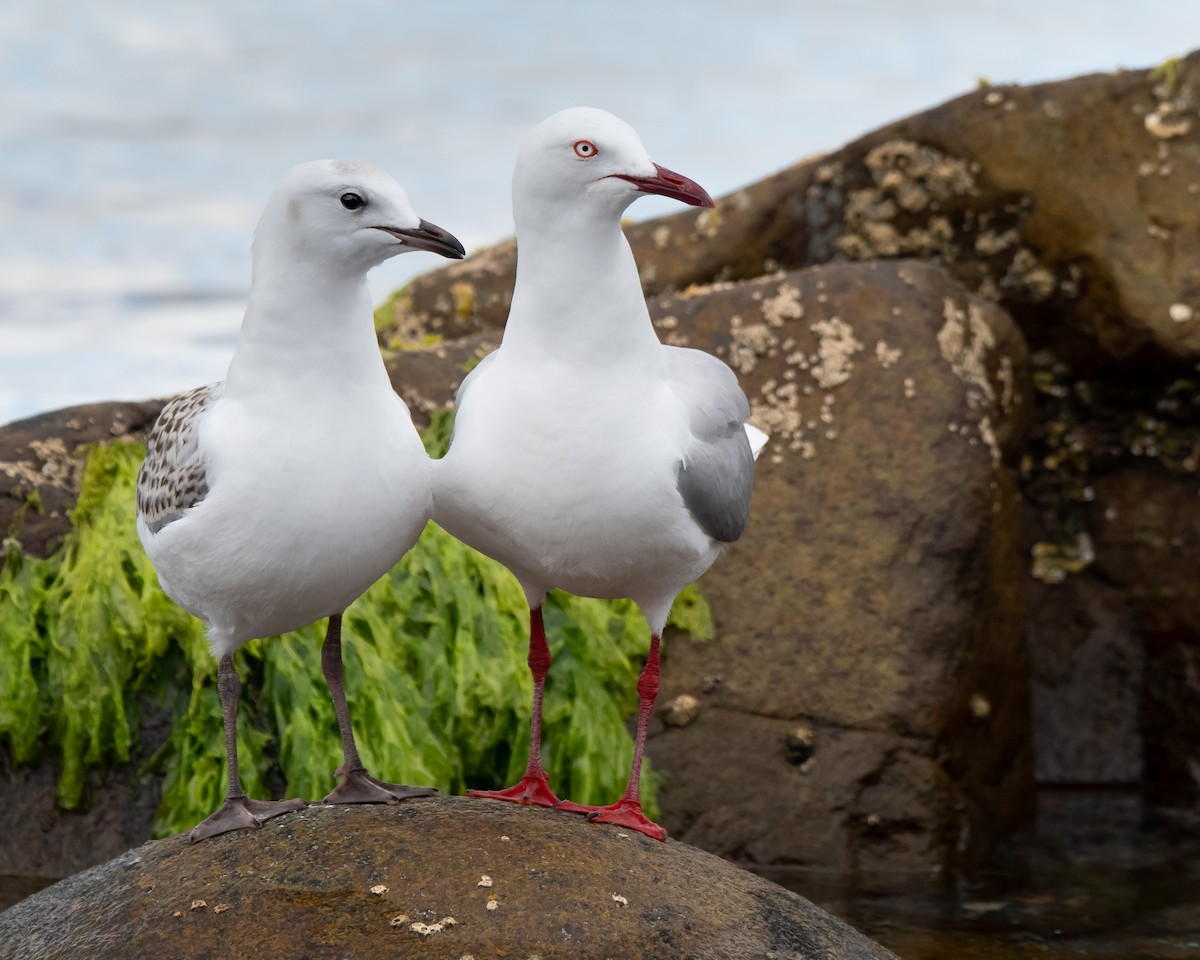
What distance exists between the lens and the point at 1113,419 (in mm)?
9578

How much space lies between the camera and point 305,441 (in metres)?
4.16

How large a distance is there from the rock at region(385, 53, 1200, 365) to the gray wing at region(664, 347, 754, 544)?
4855 millimetres

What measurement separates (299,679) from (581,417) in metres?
2.83

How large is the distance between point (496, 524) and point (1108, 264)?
19.3 ft

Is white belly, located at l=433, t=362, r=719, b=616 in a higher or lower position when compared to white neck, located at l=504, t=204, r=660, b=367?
lower

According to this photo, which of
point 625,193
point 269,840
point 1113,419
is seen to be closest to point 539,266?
point 625,193

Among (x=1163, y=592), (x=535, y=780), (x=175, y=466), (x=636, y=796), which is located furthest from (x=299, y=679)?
(x=1163, y=592)

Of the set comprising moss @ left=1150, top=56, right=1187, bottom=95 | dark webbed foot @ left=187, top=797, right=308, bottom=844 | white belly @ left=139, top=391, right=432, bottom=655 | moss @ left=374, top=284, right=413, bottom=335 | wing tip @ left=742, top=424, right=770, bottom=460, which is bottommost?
dark webbed foot @ left=187, top=797, right=308, bottom=844

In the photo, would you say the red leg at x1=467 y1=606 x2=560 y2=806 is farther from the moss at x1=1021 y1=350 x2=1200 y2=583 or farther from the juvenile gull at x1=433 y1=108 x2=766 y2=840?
the moss at x1=1021 y1=350 x2=1200 y2=583

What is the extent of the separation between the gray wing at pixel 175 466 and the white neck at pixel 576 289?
101 cm

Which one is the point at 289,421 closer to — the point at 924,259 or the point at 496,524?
the point at 496,524

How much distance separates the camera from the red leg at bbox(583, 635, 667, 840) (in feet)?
16.0

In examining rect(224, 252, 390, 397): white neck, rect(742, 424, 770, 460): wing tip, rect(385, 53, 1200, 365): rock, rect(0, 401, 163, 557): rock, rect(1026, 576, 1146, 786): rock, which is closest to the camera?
rect(224, 252, 390, 397): white neck

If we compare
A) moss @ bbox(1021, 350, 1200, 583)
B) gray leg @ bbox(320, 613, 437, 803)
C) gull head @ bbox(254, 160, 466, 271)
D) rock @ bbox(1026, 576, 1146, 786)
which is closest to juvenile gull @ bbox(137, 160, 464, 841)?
gull head @ bbox(254, 160, 466, 271)
